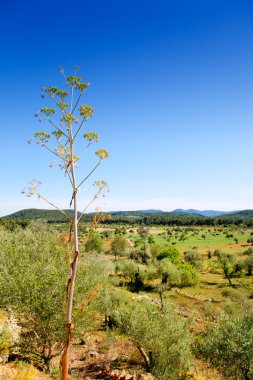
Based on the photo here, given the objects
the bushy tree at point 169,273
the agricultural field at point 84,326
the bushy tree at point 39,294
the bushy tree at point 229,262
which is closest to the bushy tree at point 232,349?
the agricultural field at point 84,326

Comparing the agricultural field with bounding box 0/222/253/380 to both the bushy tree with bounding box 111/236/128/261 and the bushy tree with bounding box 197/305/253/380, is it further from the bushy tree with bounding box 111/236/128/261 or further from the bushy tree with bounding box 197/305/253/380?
the bushy tree with bounding box 111/236/128/261

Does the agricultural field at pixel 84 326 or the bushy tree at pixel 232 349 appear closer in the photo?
the agricultural field at pixel 84 326

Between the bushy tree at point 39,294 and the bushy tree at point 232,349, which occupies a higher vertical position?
the bushy tree at point 39,294

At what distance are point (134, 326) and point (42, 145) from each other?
79.2 ft

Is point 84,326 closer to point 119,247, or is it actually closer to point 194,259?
point 194,259

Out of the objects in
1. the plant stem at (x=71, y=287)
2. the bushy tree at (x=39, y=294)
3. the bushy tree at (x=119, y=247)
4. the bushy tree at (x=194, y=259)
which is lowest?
the bushy tree at (x=194, y=259)

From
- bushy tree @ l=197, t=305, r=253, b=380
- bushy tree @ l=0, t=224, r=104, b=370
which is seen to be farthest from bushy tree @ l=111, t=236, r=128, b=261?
bushy tree @ l=0, t=224, r=104, b=370

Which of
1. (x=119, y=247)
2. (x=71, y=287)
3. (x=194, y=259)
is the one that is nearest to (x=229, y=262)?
(x=194, y=259)

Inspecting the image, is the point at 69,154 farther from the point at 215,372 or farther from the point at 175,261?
the point at 175,261

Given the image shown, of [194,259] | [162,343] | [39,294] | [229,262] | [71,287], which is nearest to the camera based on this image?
[71,287]

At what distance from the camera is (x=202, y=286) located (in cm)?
6844

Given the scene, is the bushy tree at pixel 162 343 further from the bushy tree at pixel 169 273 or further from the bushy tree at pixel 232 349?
the bushy tree at pixel 169 273

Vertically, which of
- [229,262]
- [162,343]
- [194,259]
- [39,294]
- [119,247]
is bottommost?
[194,259]

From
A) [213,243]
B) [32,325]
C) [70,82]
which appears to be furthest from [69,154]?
[213,243]
